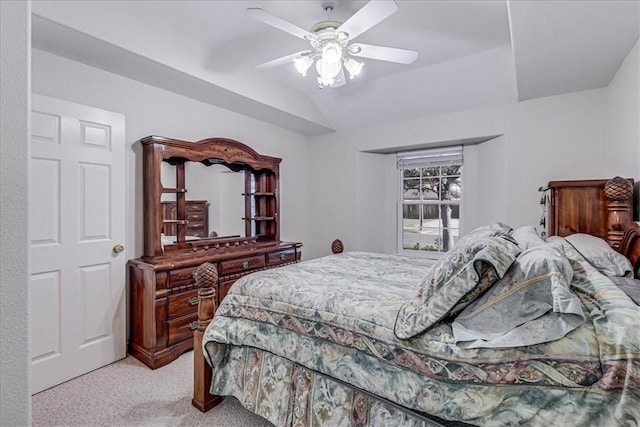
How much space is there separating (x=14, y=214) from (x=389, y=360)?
1.32 metres

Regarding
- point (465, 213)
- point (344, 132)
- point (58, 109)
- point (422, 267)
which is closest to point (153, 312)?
point (58, 109)

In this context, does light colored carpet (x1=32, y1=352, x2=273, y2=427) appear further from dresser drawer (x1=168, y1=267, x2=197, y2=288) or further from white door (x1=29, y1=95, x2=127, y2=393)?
dresser drawer (x1=168, y1=267, x2=197, y2=288)

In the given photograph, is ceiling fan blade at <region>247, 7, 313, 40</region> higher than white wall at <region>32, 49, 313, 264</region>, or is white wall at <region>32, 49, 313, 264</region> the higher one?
ceiling fan blade at <region>247, 7, 313, 40</region>

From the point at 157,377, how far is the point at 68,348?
67 cm

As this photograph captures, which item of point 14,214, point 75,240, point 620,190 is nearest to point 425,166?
point 620,190

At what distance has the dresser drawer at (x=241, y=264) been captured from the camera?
9.74ft

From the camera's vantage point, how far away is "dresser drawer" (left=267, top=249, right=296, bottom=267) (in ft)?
11.4

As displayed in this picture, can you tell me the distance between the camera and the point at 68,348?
229cm

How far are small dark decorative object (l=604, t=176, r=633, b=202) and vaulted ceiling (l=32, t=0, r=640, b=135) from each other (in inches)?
35.5

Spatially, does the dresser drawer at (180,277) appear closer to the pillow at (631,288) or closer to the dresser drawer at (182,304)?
the dresser drawer at (182,304)

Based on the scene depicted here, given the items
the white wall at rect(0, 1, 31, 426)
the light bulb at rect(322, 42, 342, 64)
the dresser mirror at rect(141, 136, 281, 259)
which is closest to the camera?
the white wall at rect(0, 1, 31, 426)

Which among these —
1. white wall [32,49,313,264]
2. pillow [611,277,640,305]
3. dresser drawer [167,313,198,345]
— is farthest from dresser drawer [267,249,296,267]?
pillow [611,277,640,305]

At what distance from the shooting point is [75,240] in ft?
7.66

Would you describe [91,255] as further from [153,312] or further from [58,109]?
Result: [58,109]
